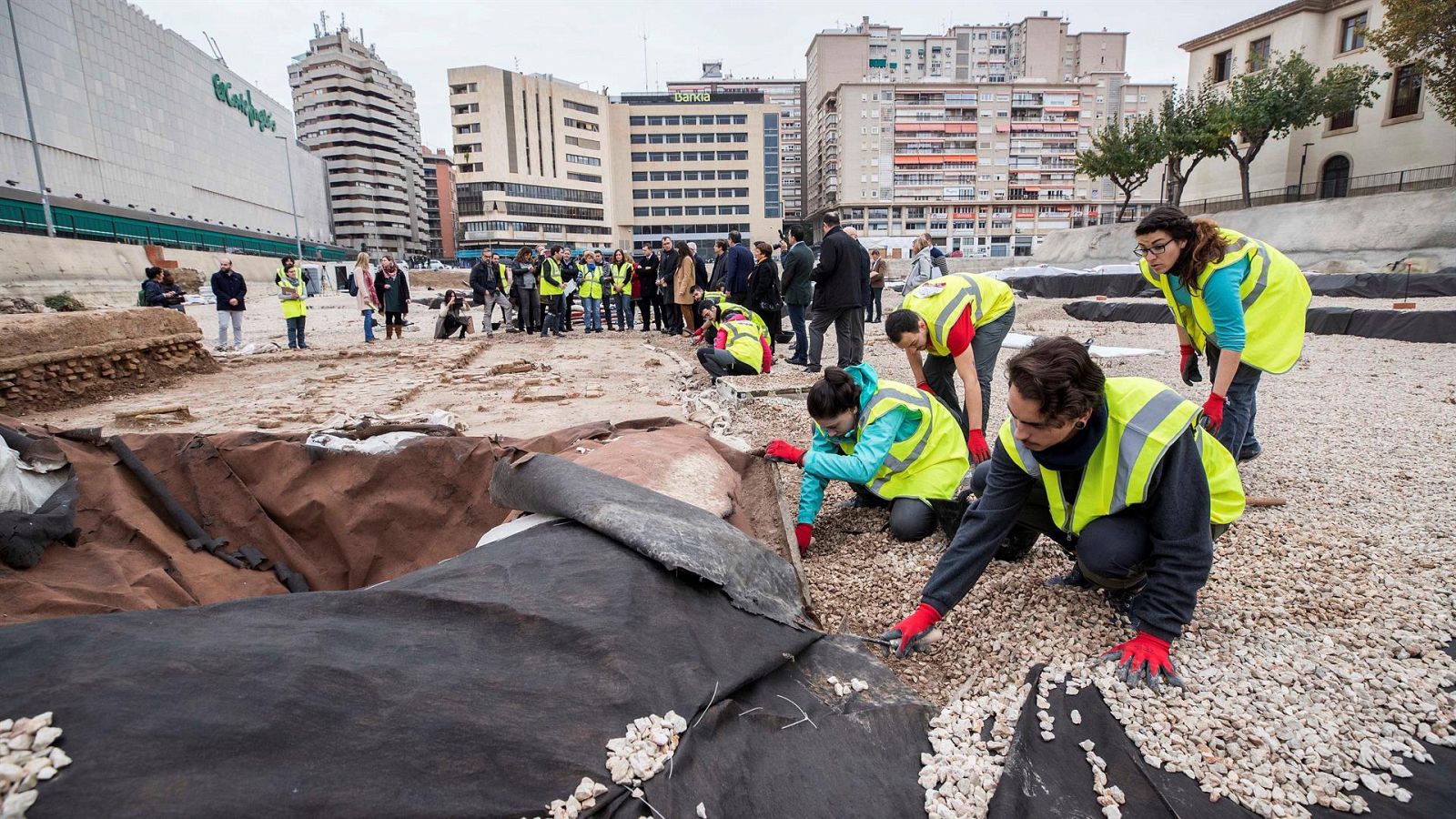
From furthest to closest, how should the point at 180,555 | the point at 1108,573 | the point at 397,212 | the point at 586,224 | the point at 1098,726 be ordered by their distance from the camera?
the point at 397,212, the point at 586,224, the point at 180,555, the point at 1108,573, the point at 1098,726

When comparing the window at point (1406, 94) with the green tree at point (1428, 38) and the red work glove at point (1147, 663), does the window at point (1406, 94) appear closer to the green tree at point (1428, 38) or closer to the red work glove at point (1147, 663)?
the green tree at point (1428, 38)

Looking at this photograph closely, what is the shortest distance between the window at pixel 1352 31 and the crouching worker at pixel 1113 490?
32.9 metres

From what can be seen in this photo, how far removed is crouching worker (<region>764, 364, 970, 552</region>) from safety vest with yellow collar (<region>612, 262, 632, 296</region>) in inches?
405

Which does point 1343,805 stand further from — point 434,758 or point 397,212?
point 397,212

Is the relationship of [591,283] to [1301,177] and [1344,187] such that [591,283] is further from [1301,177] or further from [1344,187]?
[1301,177]

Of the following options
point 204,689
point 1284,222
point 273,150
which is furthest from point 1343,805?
point 273,150

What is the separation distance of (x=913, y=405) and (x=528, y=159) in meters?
74.3

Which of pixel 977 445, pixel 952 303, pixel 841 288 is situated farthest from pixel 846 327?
pixel 977 445

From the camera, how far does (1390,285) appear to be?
11.5 meters

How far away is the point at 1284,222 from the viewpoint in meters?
22.1

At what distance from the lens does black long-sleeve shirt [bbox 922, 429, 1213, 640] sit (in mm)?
1875

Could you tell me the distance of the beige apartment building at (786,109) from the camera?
11162 cm

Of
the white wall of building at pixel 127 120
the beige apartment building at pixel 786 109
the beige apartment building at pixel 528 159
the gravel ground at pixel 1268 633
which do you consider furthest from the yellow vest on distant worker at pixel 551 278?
the beige apartment building at pixel 786 109

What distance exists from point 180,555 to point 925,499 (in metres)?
3.04
